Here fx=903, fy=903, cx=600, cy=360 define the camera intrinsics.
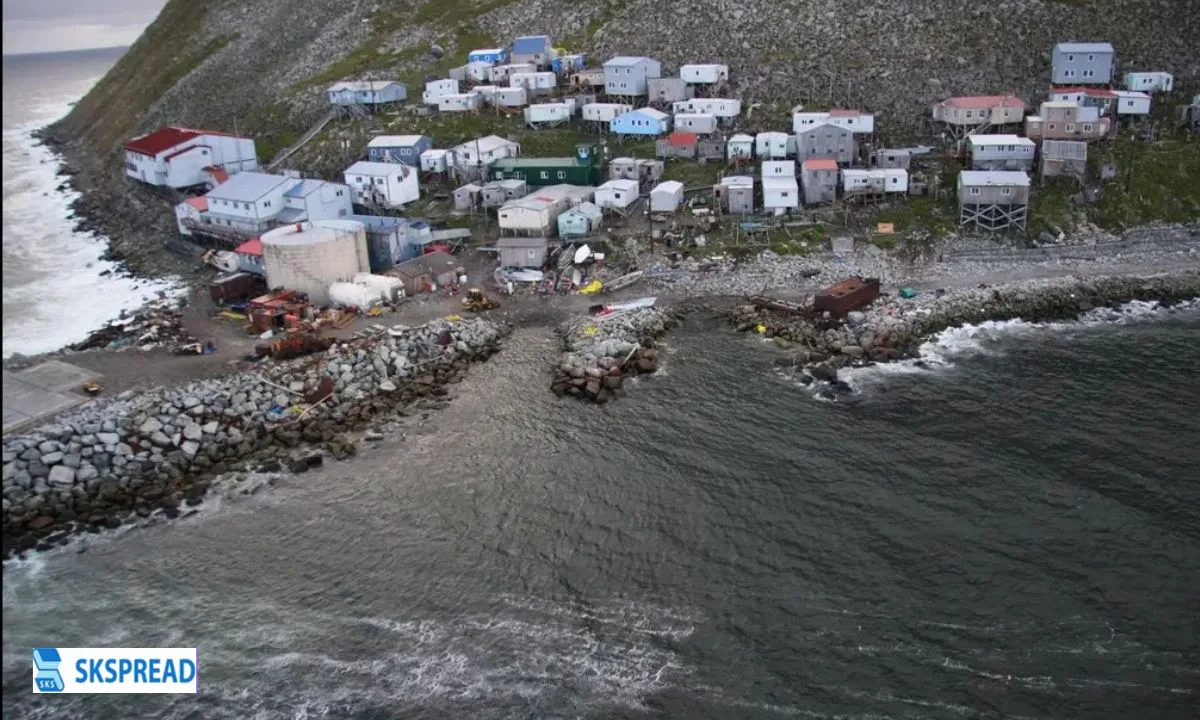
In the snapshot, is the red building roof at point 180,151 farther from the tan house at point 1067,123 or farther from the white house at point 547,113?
the tan house at point 1067,123

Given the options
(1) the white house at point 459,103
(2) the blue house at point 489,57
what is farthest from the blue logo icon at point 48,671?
(2) the blue house at point 489,57

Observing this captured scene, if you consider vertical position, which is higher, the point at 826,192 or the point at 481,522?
the point at 826,192

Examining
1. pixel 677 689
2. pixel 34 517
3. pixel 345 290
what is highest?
pixel 345 290

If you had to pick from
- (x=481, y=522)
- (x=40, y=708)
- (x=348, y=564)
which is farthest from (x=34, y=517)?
(x=481, y=522)

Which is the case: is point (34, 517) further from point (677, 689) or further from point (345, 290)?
point (677, 689)

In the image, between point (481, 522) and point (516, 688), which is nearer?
point (516, 688)

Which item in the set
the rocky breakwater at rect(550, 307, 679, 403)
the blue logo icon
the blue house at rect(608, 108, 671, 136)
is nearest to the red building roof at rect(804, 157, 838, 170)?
the blue house at rect(608, 108, 671, 136)

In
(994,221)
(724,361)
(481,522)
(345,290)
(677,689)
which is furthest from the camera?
(994,221)

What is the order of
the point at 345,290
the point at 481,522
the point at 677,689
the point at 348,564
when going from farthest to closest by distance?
the point at 345,290
the point at 481,522
the point at 348,564
the point at 677,689
